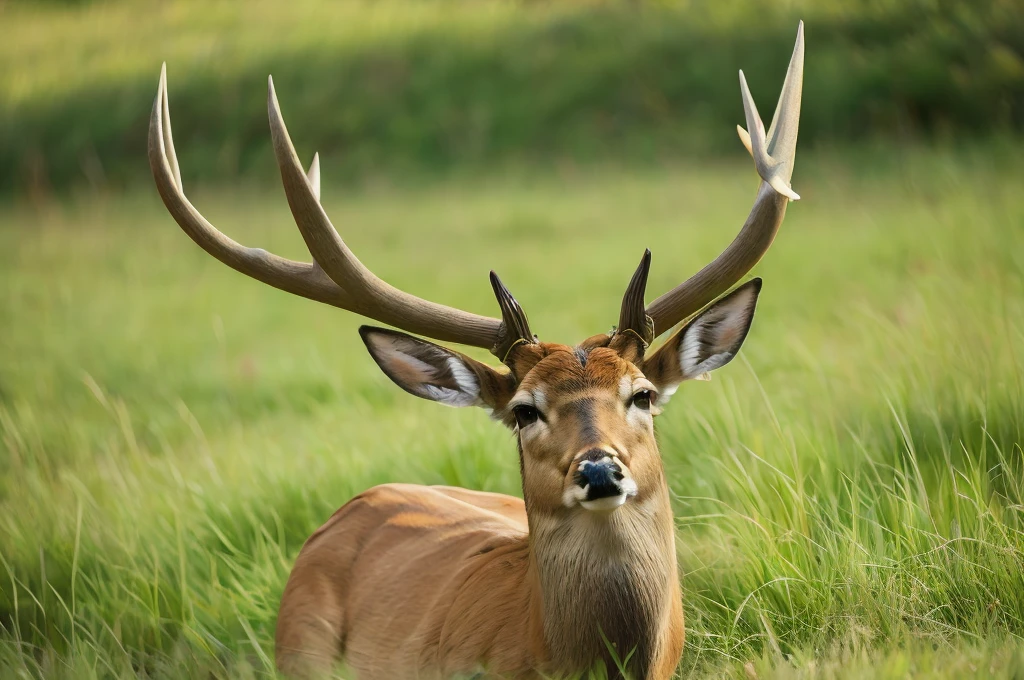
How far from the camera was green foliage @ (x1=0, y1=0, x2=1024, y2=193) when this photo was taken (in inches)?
517

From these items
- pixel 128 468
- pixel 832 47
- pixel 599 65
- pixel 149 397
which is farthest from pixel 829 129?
pixel 128 468

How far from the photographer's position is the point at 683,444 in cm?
467

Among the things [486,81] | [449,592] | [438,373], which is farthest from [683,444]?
[486,81]

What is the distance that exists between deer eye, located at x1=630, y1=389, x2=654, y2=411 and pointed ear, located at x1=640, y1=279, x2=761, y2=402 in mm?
135

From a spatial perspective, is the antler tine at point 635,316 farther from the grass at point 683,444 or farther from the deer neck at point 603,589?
the grass at point 683,444

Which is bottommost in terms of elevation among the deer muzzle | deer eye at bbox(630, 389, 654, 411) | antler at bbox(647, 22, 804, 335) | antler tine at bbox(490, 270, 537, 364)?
the deer muzzle

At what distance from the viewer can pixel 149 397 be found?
783 cm

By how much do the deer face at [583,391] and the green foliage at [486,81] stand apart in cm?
→ 1001

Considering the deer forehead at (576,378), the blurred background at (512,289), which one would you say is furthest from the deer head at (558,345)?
the blurred background at (512,289)

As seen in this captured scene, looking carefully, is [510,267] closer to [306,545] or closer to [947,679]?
[306,545]

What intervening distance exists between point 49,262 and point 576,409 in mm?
10965

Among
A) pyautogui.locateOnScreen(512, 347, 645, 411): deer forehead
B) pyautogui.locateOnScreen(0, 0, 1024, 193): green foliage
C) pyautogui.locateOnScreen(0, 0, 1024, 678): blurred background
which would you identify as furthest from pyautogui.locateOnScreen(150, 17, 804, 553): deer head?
pyautogui.locateOnScreen(0, 0, 1024, 193): green foliage

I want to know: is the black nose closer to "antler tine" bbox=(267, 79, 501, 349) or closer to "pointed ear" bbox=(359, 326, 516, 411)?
"pointed ear" bbox=(359, 326, 516, 411)

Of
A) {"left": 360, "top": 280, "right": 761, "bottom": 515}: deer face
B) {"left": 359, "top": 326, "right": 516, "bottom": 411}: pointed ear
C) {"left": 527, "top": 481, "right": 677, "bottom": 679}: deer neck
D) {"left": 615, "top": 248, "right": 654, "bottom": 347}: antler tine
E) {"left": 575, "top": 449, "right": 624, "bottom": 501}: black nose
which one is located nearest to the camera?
{"left": 575, "top": 449, "right": 624, "bottom": 501}: black nose
